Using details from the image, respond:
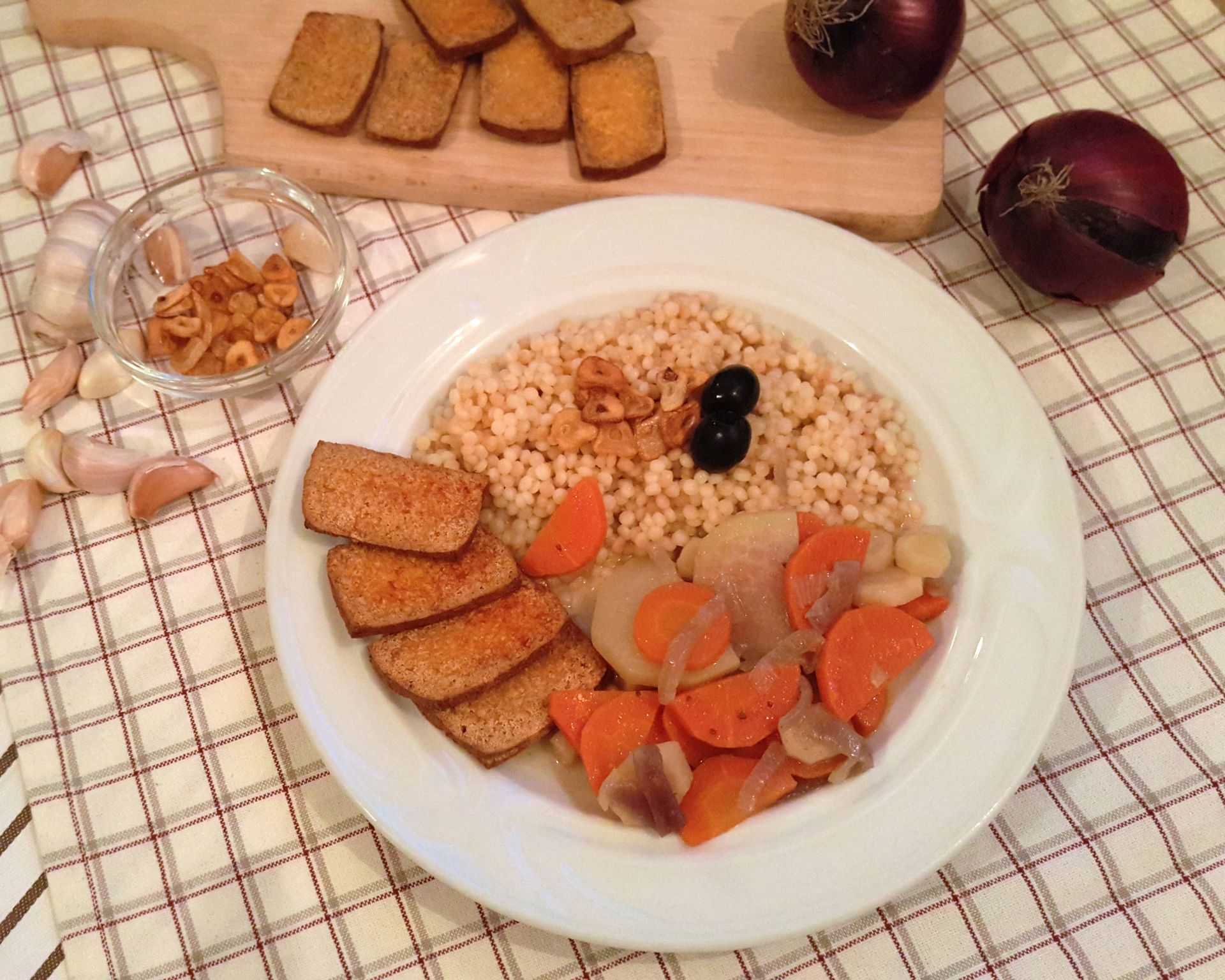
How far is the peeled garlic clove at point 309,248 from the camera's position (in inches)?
95.4

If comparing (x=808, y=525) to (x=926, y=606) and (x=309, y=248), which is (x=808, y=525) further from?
(x=309, y=248)

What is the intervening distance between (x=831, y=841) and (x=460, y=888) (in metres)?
0.66

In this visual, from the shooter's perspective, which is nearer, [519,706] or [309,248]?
[519,706]

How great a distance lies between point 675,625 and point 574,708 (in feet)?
0.81

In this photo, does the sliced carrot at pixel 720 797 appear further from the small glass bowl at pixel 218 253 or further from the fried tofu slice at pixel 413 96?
the fried tofu slice at pixel 413 96

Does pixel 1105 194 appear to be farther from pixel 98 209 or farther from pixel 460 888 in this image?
pixel 98 209

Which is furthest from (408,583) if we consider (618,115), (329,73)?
(329,73)

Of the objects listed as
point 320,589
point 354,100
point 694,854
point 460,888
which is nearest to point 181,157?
point 354,100

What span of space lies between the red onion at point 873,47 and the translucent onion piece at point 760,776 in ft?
5.08

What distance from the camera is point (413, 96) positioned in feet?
8.11

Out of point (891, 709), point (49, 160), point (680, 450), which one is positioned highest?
point (49, 160)

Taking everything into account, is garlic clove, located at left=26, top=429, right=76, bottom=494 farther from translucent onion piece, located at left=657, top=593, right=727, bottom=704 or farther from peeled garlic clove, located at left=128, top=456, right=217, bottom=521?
translucent onion piece, located at left=657, top=593, right=727, bottom=704

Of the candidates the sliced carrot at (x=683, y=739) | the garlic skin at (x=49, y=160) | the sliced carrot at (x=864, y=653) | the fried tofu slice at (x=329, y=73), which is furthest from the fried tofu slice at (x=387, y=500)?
the garlic skin at (x=49, y=160)

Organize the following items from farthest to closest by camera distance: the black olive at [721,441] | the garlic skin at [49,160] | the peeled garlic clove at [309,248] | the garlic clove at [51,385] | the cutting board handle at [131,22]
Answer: the cutting board handle at [131,22] < the garlic skin at [49,160] < the peeled garlic clove at [309,248] < the garlic clove at [51,385] < the black olive at [721,441]
